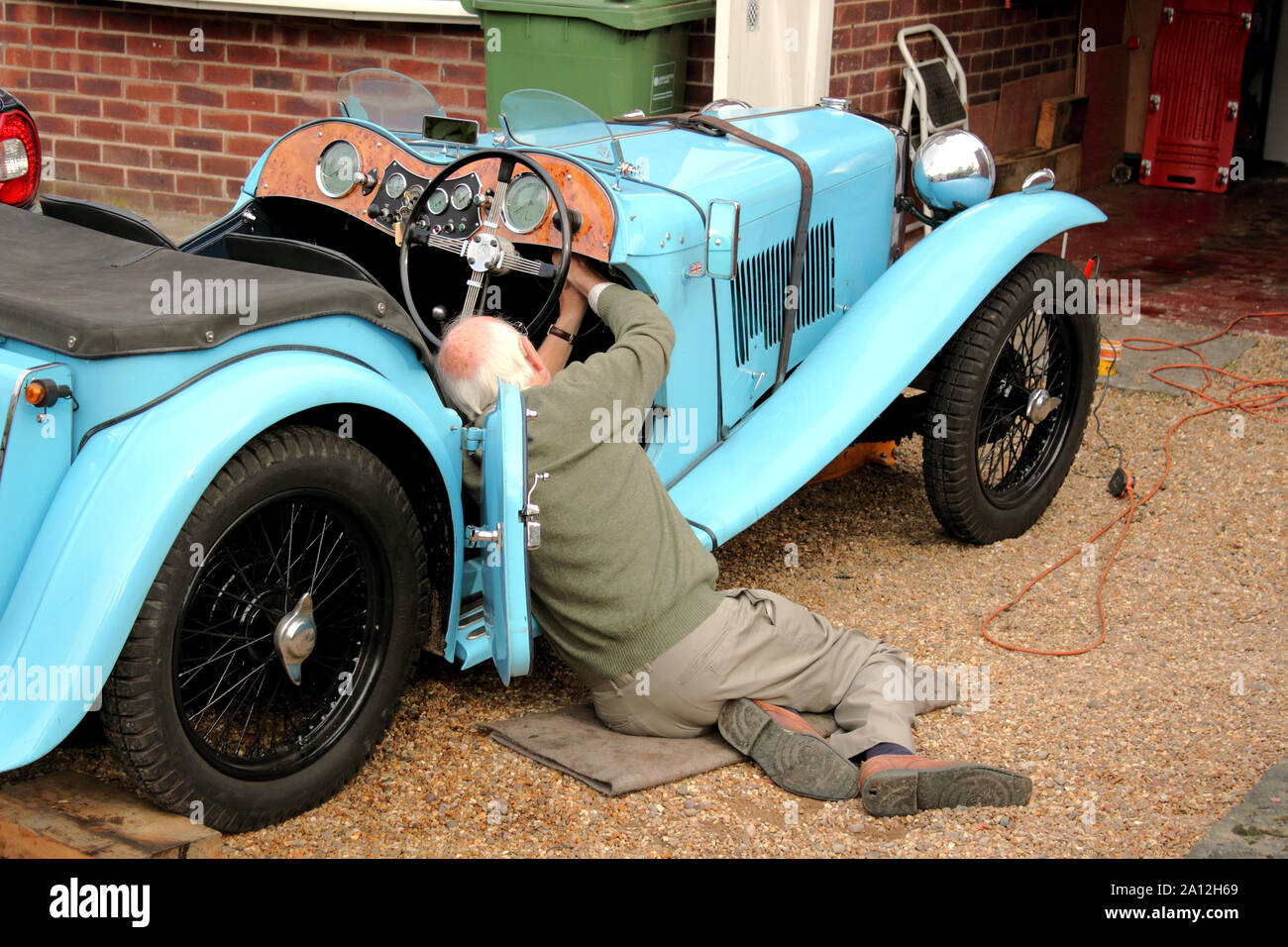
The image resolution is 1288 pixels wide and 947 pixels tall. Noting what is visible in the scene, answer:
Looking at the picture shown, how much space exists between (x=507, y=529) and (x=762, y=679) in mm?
815

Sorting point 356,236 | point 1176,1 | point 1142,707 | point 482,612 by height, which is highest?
point 1176,1

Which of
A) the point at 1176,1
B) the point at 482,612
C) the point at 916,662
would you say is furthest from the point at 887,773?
the point at 1176,1

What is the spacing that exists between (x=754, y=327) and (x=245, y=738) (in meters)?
1.89

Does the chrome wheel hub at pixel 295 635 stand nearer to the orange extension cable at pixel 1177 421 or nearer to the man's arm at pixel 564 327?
the man's arm at pixel 564 327

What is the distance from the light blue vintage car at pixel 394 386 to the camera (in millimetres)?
2414

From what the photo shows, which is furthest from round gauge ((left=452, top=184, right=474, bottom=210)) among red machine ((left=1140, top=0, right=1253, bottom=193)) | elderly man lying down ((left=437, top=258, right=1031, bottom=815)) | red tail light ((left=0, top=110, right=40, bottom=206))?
red machine ((left=1140, top=0, right=1253, bottom=193))

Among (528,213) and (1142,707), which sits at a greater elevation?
(528,213)

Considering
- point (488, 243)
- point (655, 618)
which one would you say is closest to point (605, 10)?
point (488, 243)

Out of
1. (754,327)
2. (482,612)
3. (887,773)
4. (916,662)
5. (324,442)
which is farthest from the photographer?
(754,327)

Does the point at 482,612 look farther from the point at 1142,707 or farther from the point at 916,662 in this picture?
the point at 1142,707

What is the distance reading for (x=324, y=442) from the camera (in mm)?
2711

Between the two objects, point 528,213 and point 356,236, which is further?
point 356,236

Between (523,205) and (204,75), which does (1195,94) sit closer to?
(204,75)

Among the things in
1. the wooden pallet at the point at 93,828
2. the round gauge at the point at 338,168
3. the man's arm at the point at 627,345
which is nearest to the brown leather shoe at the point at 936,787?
the man's arm at the point at 627,345
